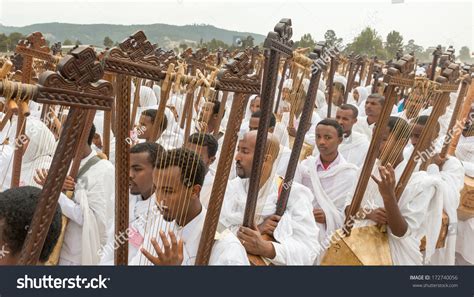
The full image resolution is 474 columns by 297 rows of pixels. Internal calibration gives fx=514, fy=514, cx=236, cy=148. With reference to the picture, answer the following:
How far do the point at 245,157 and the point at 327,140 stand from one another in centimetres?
97

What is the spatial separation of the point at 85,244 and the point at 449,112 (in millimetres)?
3254

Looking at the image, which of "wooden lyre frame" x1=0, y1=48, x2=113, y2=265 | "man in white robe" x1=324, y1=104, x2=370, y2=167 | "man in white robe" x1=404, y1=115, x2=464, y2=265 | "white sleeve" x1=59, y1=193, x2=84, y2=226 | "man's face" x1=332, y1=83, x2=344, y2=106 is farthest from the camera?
"man's face" x1=332, y1=83, x2=344, y2=106

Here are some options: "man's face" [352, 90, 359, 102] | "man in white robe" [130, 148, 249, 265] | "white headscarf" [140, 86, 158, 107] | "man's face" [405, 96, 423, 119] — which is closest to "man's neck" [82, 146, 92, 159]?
"man in white robe" [130, 148, 249, 265]

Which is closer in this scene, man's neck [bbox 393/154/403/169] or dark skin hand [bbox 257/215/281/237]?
dark skin hand [bbox 257/215/281/237]

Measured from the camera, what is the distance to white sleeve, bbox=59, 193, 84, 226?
256cm

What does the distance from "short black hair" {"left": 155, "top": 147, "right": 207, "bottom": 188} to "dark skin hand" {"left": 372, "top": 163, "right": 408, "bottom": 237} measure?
0.98 metres

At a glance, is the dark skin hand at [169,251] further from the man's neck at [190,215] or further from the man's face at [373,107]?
the man's face at [373,107]

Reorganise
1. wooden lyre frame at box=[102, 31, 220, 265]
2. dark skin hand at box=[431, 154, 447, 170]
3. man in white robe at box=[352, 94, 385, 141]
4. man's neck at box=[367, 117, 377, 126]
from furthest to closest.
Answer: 1. man's neck at box=[367, 117, 377, 126]
2. man in white robe at box=[352, 94, 385, 141]
3. dark skin hand at box=[431, 154, 447, 170]
4. wooden lyre frame at box=[102, 31, 220, 265]

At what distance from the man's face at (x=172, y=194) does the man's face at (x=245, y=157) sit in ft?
2.09

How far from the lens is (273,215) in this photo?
104 inches

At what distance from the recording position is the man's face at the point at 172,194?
203 centimetres

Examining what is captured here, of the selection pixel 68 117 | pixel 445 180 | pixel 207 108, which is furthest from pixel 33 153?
pixel 445 180

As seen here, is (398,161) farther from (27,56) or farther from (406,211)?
(27,56)

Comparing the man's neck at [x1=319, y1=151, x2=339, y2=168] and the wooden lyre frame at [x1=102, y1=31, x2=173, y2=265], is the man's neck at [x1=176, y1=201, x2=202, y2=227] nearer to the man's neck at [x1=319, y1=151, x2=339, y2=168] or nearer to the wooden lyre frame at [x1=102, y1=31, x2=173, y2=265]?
the wooden lyre frame at [x1=102, y1=31, x2=173, y2=265]
